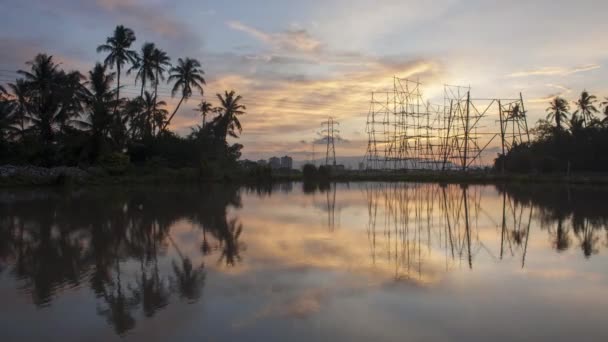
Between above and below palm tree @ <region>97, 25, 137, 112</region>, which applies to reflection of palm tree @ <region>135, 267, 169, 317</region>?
below

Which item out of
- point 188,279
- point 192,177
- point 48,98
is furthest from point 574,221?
point 48,98

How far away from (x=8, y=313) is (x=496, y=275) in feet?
19.6

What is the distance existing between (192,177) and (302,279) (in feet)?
89.3

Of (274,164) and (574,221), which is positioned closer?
(574,221)

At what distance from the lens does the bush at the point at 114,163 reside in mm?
29578

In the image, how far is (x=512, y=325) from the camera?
450cm

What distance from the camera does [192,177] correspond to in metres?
32.3

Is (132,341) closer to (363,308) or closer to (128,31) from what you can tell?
(363,308)

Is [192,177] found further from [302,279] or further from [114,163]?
[302,279]

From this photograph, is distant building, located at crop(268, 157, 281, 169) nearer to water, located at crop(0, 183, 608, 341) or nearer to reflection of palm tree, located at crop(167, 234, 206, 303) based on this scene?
water, located at crop(0, 183, 608, 341)

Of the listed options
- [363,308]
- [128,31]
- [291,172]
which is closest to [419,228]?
[363,308]

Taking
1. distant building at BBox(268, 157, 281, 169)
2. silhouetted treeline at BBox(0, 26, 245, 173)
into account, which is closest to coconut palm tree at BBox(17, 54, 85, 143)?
silhouetted treeline at BBox(0, 26, 245, 173)

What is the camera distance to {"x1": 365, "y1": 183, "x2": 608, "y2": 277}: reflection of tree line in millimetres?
8047

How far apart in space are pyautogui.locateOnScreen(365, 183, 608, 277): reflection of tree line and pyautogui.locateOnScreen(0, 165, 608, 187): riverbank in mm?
15256
